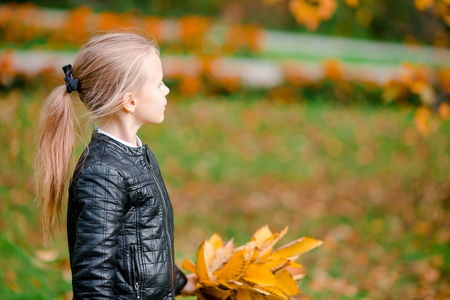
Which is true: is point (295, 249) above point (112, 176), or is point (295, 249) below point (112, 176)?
below

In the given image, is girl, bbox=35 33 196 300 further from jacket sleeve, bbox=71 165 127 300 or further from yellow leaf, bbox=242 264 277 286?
yellow leaf, bbox=242 264 277 286

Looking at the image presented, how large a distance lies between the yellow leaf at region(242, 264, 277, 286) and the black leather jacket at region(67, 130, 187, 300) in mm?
286

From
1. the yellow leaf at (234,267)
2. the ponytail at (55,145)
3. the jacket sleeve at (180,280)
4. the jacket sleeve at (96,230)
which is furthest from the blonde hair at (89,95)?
the yellow leaf at (234,267)

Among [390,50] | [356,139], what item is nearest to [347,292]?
[356,139]

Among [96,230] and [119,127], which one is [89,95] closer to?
[119,127]

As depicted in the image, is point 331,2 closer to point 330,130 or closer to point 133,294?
point 133,294

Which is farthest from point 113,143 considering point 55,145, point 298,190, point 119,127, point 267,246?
point 298,190

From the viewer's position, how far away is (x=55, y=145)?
1.53 meters

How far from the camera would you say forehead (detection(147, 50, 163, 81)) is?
1545 mm

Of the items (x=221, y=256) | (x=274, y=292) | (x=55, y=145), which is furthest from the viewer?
(x=221, y=256)

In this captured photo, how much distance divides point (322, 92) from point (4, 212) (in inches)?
274

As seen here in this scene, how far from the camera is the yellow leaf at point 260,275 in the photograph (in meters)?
1.70

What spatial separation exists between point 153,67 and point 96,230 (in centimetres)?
52

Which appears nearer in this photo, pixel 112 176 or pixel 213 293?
pixel 112 176
